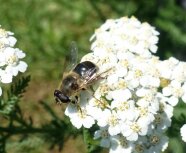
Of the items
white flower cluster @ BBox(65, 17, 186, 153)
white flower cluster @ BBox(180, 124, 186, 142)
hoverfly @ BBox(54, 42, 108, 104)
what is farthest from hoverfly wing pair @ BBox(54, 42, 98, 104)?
white flower cluster @ BBox(180, 124, 186, 142)

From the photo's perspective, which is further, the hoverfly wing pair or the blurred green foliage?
the blurred green foliage

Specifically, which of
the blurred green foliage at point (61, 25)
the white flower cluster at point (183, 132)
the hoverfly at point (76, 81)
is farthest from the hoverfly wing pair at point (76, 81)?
the blurred green foliage at point (61, 25)

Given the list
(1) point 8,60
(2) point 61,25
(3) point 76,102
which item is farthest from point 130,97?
(2) point 61,25

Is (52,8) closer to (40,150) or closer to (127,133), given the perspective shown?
(40,150)

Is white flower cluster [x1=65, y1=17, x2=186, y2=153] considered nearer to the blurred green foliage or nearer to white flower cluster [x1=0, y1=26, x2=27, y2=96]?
white flower cluster [x1=0, y1=26, x2=27, y2=96]

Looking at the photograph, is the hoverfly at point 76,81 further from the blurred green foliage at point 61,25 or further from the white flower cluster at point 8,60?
the blurred green foliage at point 61,25

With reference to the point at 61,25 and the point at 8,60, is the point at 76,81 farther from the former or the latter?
the point at 61,25
